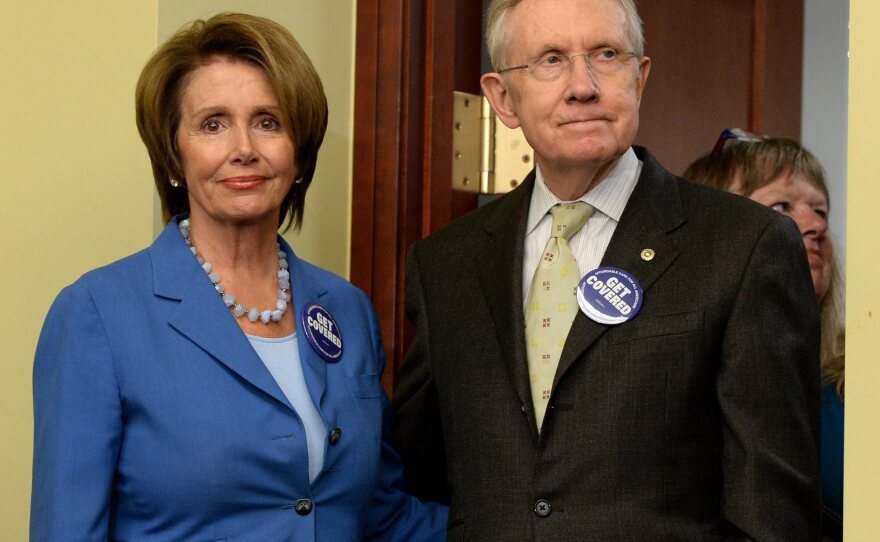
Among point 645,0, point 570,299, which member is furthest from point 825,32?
point 570,299

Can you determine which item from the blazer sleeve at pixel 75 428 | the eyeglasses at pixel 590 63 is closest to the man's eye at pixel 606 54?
the eyeglasses at pixel 590 63

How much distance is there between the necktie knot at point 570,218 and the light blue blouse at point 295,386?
0.47m

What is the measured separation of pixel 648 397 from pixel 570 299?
21 cm

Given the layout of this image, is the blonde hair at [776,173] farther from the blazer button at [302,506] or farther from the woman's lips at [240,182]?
the blazer button at [302,506]

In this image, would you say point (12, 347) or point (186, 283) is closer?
point (186, 283)

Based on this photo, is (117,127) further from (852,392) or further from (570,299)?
(852,392)

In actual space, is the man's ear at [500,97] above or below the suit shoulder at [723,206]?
above

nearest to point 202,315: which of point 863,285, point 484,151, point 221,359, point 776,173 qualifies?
point 221,359

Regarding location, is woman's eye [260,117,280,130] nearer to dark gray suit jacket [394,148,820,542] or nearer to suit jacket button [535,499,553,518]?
dark gray suit jacket [394,148,820,542]

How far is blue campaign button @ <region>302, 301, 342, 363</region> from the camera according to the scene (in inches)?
79.4

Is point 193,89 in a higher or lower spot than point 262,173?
higher

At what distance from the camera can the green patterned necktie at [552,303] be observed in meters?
1.88

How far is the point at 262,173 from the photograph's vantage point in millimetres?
1974

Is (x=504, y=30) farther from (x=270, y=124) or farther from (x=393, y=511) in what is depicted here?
(x=393, y=511)
